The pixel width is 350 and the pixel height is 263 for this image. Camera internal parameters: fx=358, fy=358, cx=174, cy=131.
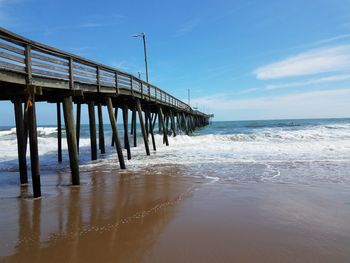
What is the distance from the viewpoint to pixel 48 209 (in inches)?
252

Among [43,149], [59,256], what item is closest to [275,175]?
[59,256]

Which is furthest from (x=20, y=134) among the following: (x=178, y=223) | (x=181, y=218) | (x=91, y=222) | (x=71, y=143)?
(x=178, y=223)

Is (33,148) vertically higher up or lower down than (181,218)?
higher up

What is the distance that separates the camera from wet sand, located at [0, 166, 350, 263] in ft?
13.8

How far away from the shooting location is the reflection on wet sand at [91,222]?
425 centimetres

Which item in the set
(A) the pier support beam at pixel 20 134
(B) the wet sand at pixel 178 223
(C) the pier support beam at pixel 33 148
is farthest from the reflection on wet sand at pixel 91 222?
(A) the pier support beam at pixel 20 134

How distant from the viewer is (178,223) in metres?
5.43

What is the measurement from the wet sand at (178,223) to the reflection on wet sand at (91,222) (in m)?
0.01

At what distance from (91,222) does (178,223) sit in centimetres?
135

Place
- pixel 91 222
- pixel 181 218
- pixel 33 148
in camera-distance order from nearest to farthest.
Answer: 1. pixel 91 222
2. pixel 181 218
3. pixel 33 148

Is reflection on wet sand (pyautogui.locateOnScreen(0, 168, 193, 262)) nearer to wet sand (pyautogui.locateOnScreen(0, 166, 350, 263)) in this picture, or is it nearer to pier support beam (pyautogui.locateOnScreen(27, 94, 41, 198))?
wet sand (pyautogui.locateOnScreen(0, 166, 350, 263))

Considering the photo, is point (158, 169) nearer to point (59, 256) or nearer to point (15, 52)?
point (15, 52)

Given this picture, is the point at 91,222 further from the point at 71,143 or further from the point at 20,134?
the point at 20,134

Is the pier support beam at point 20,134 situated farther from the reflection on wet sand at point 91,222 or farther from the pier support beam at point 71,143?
the reflection on wet sand at point 91,222
